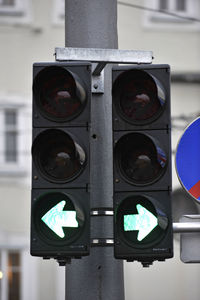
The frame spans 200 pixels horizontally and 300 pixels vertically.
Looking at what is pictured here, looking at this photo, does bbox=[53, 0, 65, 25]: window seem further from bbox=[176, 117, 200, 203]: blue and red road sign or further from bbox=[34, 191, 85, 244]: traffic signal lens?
bbox=[34, 191, 85, 244]: traffic signal lens

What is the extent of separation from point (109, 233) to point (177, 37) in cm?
1567

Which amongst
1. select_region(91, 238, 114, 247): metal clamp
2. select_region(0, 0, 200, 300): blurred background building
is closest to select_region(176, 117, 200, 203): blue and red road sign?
select_region(91, 238, 114, 247): metal clamp

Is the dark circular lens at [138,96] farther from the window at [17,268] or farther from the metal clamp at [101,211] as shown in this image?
the window at [17,268]

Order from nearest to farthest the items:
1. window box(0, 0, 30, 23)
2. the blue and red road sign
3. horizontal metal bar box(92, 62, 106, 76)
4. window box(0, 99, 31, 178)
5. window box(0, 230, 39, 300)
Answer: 1. horizontal metal bar box(92, 62, 106, 76)
2. the blue and red road sign
3. window box(0, 230, 39, 300)
4. window box(0, 99, 31, 178)
5. window box(0, 0, 30, 23)

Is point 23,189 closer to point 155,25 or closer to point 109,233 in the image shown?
point 155,25

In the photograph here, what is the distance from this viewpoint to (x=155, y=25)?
21.0 metres

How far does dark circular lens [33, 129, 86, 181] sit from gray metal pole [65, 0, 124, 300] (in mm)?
596

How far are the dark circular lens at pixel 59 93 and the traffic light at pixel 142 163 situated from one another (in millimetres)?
201

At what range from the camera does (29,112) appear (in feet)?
66.9

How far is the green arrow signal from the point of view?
17.0 ft

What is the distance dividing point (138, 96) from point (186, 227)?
882 millimetres

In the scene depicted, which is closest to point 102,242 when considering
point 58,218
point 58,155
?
point 58,218

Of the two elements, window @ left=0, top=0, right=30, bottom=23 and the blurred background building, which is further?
window @ left=0, top=0, right=30, bottom=23

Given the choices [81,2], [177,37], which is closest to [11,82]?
[177,37]
